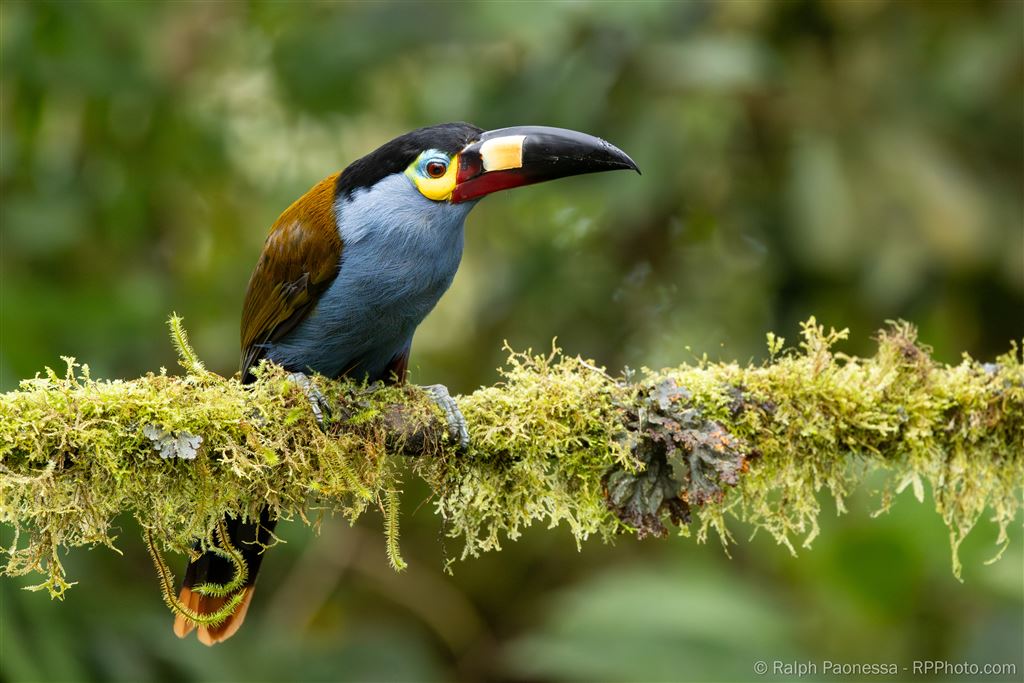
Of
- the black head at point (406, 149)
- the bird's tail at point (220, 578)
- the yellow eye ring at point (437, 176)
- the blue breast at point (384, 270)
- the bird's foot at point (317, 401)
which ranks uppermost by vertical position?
the black head at point (406, 149)

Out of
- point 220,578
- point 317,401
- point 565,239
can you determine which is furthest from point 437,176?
point 565,239

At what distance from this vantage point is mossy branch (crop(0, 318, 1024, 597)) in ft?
6.89

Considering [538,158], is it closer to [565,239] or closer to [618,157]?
[618,157]

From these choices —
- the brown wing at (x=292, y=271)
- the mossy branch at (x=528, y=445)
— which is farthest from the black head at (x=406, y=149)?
the mossy branch at (x=528, y=445)

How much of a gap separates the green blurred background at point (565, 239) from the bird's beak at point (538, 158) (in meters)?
1.11

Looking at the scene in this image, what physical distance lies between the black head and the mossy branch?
642 millimetres

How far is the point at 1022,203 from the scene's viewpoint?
179 inches

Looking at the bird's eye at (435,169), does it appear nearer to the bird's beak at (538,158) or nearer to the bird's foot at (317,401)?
the bird's beak at (538,158)

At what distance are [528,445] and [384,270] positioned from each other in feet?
2.17

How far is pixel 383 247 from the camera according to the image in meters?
2.76

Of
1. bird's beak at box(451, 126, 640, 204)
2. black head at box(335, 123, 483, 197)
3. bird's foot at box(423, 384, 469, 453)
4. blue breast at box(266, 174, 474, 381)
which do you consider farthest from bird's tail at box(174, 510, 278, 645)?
bird's beak at box(451, 126, 640, 204)

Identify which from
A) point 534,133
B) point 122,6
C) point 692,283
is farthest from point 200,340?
point 534,133

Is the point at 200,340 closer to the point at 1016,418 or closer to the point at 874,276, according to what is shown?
the point at 874,276

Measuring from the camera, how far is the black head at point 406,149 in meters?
2.79
